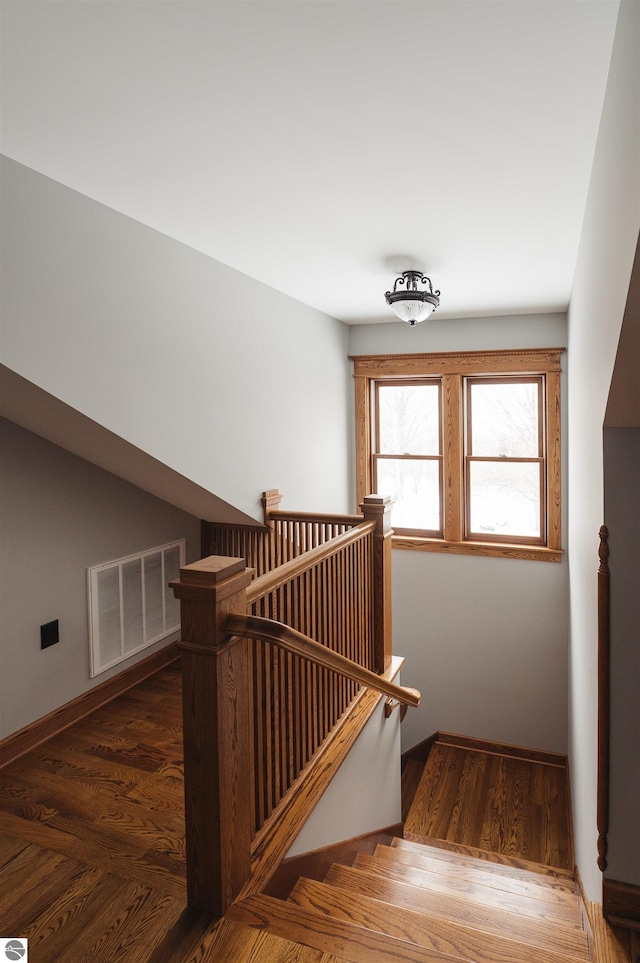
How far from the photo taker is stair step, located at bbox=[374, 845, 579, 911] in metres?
2.79

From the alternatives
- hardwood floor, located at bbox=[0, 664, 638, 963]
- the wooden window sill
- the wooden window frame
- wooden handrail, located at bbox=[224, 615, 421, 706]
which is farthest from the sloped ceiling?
the wooden window frame

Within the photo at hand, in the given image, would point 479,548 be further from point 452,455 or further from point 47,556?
point 47,556

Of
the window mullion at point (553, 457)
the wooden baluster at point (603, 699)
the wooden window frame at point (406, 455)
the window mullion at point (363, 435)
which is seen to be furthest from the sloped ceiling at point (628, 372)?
the window mullion at point (363, 435)

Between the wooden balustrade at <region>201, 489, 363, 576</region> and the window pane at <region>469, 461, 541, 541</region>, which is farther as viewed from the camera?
the window pane at <region>469, 461, 541, 541</region>

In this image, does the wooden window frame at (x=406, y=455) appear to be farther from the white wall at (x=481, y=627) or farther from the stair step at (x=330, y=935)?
the stair step at (x=330, y=935)

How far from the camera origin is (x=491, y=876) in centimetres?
302

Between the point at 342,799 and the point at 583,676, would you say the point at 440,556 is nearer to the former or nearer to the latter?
the point at 583,676

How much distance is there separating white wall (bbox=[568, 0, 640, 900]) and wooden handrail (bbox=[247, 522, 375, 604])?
3.38 feet

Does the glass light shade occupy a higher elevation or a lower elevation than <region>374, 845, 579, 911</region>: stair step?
higher

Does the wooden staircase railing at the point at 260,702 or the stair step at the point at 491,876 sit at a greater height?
the wooden staircase railing at the point at 260,702

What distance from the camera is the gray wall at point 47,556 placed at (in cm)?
267

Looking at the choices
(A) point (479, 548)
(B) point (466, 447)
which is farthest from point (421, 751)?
(B) point (466, 447)

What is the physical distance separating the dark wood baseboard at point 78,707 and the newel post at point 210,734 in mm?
764

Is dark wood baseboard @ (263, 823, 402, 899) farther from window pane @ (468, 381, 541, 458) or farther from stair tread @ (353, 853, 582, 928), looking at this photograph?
window pane @ (468, 381, 541, 458)
